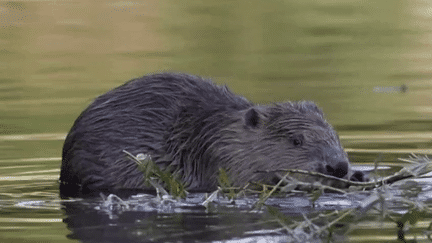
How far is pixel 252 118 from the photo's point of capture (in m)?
6.20

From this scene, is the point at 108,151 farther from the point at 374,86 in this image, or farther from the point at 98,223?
the point at 374,86

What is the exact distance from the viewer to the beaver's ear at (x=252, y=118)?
20.3 ft

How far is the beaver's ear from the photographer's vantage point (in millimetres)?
6176

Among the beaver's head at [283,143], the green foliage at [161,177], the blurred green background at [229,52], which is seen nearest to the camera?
the green foliage at [161,177]

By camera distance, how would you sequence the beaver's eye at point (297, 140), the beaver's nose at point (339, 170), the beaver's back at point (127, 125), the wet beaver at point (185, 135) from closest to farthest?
1. the beaver's nose at point (339, 170)
2. the beaver's eye at point (297, 140)
3. the wet beaver at point (185, 135)
4. the beaver's back at point (127, 125)

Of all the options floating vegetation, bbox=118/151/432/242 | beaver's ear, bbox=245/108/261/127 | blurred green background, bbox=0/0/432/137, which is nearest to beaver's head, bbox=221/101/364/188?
beaver's ear, bbox=245/108/261/127

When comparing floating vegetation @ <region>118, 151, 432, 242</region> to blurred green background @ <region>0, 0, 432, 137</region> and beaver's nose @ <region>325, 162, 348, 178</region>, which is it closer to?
beaver's nose @ <region>325, 162, 348, 178</region>

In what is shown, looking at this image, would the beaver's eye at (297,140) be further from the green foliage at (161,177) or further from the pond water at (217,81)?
the green foliage at (161,177)

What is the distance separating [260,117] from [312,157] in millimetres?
490

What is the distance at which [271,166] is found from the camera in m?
6.04

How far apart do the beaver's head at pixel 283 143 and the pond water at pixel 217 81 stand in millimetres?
262

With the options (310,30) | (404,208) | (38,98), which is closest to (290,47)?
(310,30)

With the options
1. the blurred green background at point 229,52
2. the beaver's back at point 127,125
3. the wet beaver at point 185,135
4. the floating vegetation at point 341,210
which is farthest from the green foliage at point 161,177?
the blurred green background at point 229,52

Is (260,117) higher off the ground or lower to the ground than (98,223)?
higher
